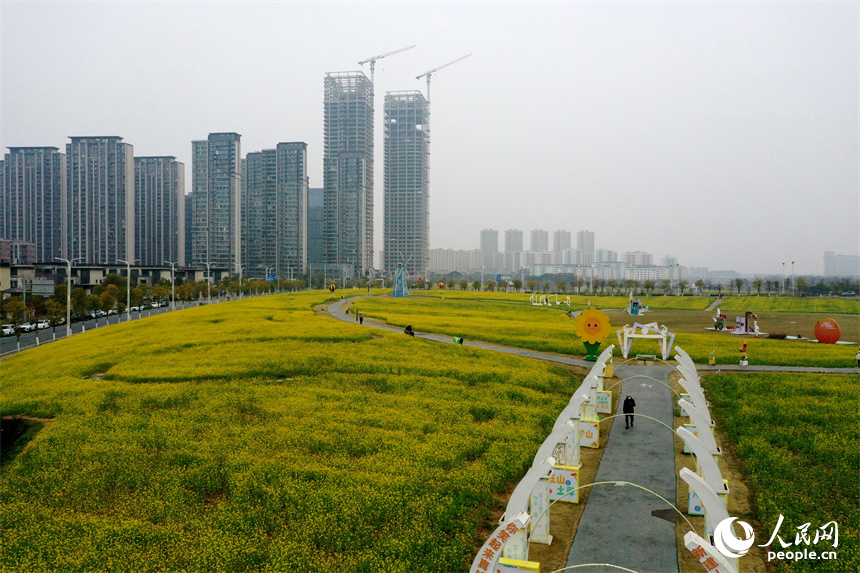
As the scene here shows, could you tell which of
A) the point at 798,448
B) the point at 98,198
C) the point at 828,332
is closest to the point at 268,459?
the point at 798,448

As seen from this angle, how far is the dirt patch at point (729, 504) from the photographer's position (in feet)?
30.7

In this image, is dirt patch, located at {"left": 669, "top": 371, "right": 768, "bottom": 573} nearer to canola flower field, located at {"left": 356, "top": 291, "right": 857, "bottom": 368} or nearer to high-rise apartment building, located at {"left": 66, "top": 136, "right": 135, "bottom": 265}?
canola flower field, located at {"left": 356, "top": 291, "right": 857, "bottom": 368}

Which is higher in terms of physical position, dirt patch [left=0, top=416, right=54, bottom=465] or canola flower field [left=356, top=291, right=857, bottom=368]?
canola flower field [left=356, top=291, right=857, bottom=368]

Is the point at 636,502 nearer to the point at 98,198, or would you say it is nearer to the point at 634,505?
the point at 634,505

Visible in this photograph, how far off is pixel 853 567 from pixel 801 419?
27.1 ft

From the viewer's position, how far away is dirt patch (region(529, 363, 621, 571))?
31.0 ft

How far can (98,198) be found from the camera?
359ft

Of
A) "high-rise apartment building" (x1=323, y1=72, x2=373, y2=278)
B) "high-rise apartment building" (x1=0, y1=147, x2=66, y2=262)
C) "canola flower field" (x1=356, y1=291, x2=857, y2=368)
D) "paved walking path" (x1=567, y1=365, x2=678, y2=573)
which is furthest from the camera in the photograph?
"high-rise apartment building" (x1=323, y1=72, x2=373, y2=278)

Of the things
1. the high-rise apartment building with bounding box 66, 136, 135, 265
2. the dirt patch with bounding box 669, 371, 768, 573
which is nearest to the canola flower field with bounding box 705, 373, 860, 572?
the dirt patch with bounding box 669, 371, 768, 573

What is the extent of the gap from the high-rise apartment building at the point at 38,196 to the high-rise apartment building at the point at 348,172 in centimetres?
5821

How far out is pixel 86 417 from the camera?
670 inches

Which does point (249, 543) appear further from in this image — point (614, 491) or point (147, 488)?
point (614, 491)

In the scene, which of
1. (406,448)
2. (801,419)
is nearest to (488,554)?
(406,448)

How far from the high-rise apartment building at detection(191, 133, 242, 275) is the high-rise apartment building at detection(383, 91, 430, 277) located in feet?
150
